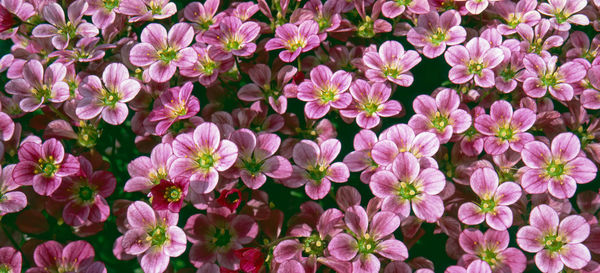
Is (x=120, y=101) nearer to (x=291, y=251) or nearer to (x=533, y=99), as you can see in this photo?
(x=291, y=251)

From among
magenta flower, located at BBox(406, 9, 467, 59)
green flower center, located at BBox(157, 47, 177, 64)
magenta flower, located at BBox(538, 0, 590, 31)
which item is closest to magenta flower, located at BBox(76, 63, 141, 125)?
green flower center, located at BBox(157, 47, 177, 64)

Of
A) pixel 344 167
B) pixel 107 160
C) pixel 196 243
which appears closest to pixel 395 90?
pixel 344 167

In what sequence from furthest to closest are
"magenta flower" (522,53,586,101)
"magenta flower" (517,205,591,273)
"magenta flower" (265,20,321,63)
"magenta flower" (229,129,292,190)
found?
"magenta flower" (265,20,321,63), "magenta flower" (522,53,586,101), "magenta flower" (229,129,292,190), "magenta flower" (517,205,591,273)

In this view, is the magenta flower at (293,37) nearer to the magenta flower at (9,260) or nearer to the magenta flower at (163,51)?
the magenta flower at (163,51)

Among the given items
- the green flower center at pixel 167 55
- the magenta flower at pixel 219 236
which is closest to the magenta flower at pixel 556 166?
the magenta flower at pixel 219 236

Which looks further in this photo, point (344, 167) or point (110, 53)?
point (110, 53)

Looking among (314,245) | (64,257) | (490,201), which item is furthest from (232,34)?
(490,201)

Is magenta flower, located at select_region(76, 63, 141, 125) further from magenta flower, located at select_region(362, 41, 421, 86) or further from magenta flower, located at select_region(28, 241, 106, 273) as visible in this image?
magenta flower, located at select_region(362, 41, 421, 86)
